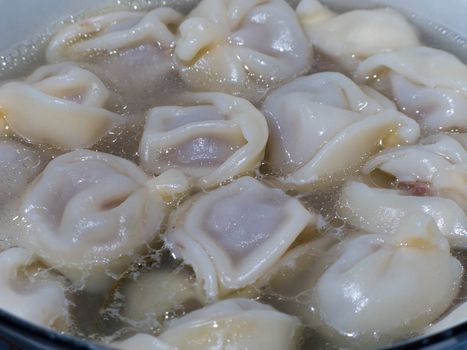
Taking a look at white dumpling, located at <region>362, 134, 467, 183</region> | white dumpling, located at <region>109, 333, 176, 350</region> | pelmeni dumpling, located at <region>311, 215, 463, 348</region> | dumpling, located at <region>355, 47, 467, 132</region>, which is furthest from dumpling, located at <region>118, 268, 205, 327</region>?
dumpling, located at <region>355, 47, 467, 132</region>

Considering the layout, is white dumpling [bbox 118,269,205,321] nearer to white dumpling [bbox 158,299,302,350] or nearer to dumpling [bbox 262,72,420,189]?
white dumpling [bbox 158,299,302,350]

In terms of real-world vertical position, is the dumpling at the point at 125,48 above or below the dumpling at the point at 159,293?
above

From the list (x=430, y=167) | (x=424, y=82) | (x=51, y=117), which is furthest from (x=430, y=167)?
(x=51, y=117)

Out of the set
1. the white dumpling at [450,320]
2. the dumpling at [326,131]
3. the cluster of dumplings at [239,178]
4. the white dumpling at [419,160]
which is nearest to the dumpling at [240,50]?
the cluster of dumplings at [239,178]

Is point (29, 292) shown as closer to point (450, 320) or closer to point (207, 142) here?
point (207, 142)

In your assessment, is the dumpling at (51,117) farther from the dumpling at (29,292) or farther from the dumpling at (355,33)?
the dumpling at (355,33)
